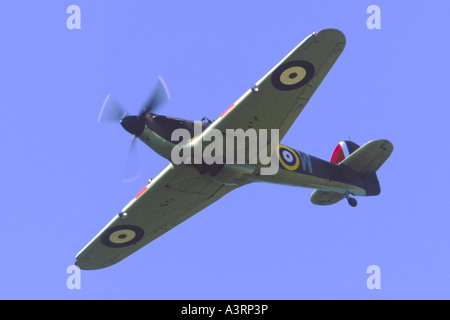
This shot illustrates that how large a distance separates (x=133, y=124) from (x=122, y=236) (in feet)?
15.2

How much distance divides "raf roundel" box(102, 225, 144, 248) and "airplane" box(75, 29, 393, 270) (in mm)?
27

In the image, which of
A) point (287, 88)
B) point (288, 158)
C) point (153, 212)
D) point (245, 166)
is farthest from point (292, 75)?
point (153, 212)

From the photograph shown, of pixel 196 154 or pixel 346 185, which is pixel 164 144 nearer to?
pixel 196 154

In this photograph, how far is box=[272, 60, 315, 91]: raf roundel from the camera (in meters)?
15.2

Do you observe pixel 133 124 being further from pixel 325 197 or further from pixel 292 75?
pixel 325 197

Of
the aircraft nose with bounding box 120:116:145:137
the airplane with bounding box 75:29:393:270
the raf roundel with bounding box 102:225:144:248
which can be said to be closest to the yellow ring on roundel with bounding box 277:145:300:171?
the airplane with bounding box 75:29:393:270

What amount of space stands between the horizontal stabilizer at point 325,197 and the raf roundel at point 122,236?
5.06 metres

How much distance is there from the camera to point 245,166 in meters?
16.7

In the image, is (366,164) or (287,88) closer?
(287,88)

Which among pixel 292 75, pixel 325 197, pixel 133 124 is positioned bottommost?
pixel 325 197

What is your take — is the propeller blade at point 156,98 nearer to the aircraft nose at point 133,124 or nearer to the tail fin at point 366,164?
the aircraft nose at point 133,124

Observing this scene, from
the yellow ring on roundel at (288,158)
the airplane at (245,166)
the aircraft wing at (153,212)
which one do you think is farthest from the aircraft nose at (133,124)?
the yellow ring on roundel at (288,158)

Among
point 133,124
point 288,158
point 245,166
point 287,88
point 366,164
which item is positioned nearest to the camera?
point 133,124

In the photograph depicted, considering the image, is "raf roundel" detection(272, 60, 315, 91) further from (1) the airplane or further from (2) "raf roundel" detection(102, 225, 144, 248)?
(2) "raf roundel" detection(102, 225, 144, 248)
